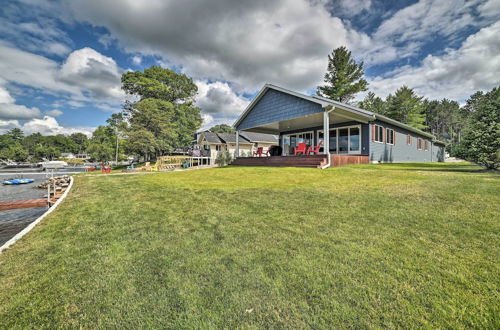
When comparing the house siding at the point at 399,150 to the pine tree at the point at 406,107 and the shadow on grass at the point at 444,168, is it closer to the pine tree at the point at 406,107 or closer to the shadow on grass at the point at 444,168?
the shadow on grass at the point at 444,168

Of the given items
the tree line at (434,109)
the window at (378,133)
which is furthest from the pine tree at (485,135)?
the window at (378,133)

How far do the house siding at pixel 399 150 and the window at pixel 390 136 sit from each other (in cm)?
28

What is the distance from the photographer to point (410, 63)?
640 inches

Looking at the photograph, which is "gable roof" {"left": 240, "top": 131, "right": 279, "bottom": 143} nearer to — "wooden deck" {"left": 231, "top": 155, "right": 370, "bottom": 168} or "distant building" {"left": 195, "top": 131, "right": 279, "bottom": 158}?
"distant building" {"left": 195, "top": 131, "right": 279, "bottom": 158}

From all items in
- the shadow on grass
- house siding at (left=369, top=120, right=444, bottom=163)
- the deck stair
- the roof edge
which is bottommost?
the shadow on grass

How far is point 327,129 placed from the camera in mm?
10719

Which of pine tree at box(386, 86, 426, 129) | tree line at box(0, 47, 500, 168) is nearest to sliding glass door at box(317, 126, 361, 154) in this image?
tree line at box(0, 47, 500, 168)

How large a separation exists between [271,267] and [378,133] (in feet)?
48.2

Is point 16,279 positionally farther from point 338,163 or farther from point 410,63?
point 410,63

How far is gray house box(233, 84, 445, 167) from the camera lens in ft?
36.0

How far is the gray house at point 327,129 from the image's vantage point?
10961 millimetres

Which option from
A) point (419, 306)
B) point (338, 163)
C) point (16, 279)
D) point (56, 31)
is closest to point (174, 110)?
point (56, 31)

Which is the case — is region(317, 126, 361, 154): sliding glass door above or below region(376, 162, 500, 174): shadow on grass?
above

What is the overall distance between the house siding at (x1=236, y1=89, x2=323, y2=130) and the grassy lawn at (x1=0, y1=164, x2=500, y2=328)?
866cm
